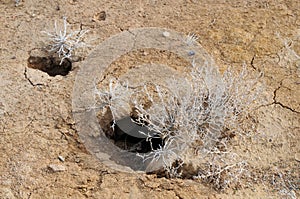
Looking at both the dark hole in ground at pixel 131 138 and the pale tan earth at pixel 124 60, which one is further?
the dark hole in ground at pixel 131 138

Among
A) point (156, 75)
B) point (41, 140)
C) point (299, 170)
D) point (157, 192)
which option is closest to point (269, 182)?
point (299, 170)

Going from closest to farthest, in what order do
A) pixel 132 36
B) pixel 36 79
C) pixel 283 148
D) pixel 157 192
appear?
pixel 157 192 < pixel 283 148 < pixel 36 79 < pixel 132 36

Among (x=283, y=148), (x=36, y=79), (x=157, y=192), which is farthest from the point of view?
(x=36, y=79)

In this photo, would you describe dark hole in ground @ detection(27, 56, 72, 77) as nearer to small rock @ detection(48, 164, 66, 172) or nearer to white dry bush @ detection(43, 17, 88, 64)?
white dry bush @ detection(43, 17, 88, 64)

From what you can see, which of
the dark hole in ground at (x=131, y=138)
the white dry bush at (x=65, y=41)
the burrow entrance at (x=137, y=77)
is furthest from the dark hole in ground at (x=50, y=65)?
the dark hole in ground at (x=131, y=138)

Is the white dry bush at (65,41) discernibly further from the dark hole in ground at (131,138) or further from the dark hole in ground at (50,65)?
the dark hole in ground at (131,138)

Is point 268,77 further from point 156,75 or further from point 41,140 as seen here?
point 41,140
